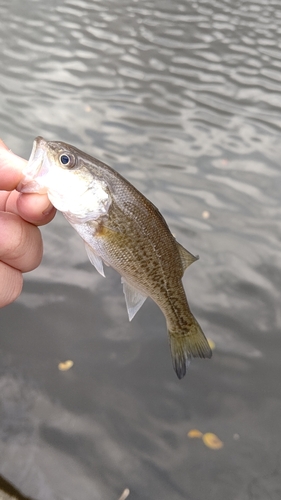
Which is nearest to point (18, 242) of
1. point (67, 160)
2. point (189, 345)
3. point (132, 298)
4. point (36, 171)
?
point (36, 171)

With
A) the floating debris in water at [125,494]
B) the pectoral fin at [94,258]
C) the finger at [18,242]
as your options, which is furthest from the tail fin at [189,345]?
the floating debris in water at [125,494]

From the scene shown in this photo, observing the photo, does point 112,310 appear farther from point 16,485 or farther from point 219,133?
point 219,133

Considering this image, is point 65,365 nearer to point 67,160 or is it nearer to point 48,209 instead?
point 48,209

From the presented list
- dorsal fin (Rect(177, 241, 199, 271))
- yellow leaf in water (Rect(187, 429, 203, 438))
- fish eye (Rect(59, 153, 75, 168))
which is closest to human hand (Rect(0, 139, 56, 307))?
fish eye (Rect(59, 153, 75, 168))

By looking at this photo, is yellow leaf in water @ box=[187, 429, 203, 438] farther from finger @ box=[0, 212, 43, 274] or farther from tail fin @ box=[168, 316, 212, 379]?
finger @ box=[0, 212, 43, 274]

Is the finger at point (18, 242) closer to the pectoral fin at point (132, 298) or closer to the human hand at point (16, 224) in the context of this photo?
the human hand at point (16, 224)

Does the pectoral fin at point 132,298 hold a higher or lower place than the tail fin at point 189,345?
higher
